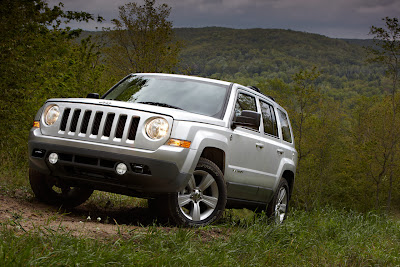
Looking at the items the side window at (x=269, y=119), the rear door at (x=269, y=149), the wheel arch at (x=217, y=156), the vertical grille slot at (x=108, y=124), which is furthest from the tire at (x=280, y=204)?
the vertical grille slot at (x=108, y=124)

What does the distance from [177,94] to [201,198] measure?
1464 millimetres

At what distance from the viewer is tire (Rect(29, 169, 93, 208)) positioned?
5918 mm

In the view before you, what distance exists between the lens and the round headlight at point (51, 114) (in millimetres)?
5520

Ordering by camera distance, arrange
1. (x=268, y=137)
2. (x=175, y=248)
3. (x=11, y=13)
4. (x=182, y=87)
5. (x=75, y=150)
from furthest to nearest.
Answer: (x=11, y=13), (x=268, y=137), (x=182, y=87), (x=75, y=150), (x=175, y=248)

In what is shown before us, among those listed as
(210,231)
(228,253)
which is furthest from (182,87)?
(228,253)

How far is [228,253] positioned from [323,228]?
273 cm

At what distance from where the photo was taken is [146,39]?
3070 centimetres

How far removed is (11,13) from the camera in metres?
12.0

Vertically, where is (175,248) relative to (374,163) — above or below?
above

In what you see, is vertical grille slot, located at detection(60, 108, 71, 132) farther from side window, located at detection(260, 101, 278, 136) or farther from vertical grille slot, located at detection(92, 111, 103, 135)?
side window, located at detection(260, 101, 278, 136)

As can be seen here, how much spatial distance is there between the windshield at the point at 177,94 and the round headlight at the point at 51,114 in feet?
3.47

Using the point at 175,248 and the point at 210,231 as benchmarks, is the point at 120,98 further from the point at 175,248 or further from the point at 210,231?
the point at 175,248

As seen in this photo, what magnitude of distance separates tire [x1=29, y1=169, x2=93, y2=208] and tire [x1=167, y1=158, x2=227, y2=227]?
5.61 ft

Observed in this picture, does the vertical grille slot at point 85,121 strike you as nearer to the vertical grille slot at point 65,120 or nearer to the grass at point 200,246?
the vertical grille slot at point 65,120
